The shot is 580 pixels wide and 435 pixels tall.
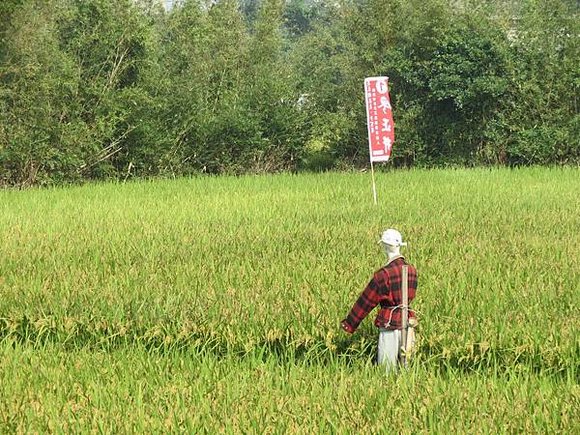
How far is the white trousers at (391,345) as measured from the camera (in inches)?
158

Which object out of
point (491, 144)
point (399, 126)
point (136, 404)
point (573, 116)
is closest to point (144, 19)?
point (399, 126)

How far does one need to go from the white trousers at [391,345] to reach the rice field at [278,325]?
0.28ft

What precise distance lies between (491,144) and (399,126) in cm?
182

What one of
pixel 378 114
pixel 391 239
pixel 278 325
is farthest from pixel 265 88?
pixel 391 239

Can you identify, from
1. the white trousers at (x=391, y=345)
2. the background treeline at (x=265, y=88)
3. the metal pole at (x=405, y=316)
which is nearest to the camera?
the metal pole at (x=405, y=316)

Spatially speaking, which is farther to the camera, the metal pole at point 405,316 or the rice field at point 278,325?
the metal pole at point 405,316

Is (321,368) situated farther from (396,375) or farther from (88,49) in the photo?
(88,49)

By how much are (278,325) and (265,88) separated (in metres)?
12.4

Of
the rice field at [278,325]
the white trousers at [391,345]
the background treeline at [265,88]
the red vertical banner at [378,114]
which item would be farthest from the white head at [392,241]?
A: the background treeline at [265,88]

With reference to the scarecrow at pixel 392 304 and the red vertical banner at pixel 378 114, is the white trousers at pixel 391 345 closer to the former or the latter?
the scarecrow at pixel 392 304

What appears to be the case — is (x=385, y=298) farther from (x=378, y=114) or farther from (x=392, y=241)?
(x=378, y=114)

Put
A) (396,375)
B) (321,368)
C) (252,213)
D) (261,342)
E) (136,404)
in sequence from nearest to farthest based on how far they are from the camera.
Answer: (136,404), (396,375), (321,368), (261,342), (252,213)

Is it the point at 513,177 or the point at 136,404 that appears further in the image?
the point at 513,177

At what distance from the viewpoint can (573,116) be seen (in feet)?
52.6
